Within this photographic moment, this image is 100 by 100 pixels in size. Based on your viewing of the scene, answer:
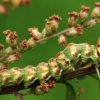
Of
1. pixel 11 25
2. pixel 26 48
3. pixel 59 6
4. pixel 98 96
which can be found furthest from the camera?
pixel 59 6

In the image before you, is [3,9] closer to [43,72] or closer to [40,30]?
[43,72]

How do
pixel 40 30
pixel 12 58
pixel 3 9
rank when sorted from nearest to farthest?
1. pixel 3 9
2. pixel 12 58
3. pixel 40 30

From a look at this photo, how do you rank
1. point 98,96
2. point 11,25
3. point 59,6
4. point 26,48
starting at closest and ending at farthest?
point 26,48, point 98,96, point 11,25, point 59,6

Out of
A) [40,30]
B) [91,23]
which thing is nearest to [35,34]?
[91,23]

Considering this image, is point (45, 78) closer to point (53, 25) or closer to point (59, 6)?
point (53, 25)

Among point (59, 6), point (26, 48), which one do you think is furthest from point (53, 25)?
point (59, 6)

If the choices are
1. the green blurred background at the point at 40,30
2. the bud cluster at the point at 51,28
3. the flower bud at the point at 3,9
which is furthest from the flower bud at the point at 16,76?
the green blurred background at the point at 40,30

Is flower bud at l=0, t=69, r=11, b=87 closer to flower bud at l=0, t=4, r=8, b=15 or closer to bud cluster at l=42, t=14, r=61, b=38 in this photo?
bud cluster at l=42, t=14, r=61, b=38
